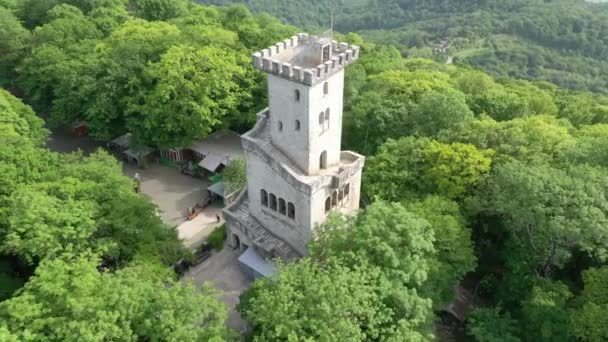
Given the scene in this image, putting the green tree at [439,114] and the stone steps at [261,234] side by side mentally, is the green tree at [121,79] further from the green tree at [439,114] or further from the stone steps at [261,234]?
the green tree at [439,114]

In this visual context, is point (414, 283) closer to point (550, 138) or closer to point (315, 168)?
point (315, 168)

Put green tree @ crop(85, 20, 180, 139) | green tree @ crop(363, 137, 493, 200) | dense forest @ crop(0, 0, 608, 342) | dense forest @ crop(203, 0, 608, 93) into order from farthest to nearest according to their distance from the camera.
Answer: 1. dense forest @ crop(203, 0, 608, 93)
2. green tree @ crop(85, 20, 180, 139)
3. green tree @ crop(363, 137, 493, 200)
4. dense forest @ crop(0, 0, 608, 342)

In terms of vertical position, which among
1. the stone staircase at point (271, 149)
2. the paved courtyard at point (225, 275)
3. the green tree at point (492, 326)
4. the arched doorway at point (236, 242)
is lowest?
the paved courtyard at point (225, 275)

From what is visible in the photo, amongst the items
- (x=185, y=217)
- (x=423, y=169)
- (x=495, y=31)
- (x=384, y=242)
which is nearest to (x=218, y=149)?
(x=185, y=217)

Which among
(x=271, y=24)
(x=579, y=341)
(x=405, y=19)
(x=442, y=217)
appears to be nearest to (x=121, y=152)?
(x=271, y=24)

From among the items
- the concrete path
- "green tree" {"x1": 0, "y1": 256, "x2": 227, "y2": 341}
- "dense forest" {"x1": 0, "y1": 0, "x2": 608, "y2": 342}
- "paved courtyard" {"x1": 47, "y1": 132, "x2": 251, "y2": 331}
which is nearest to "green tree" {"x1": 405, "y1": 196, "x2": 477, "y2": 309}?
"dense forest" {"x1": 0, "y1": 0, "x2": 608, "y2": 342}

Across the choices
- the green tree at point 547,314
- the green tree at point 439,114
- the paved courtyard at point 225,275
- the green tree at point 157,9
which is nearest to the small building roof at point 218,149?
the paved courtyard at point 225,275

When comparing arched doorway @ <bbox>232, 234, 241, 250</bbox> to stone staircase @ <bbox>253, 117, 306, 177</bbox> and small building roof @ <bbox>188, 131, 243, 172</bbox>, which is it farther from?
small building roof @ <bbox>188, 131, 243, 172</bbox>
